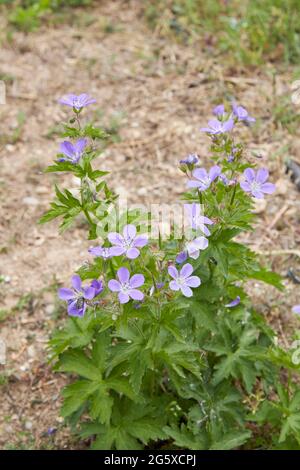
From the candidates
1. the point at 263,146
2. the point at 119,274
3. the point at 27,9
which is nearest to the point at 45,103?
the point at 27,9

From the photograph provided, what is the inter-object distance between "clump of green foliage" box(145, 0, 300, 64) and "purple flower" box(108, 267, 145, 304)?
311 centimetres

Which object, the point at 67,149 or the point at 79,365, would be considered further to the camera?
the point at 79,365

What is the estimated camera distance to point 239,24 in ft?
16.2

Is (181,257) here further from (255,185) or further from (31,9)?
(31,9)

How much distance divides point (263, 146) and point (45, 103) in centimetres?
159

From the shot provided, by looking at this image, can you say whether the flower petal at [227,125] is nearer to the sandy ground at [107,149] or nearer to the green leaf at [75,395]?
the green leaf at [75,395]

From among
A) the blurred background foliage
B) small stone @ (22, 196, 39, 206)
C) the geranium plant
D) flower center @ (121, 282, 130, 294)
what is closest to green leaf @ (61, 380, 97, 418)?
the geranium plant

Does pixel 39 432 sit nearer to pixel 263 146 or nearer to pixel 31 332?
pixel 31 332

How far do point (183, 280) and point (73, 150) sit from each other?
581mm

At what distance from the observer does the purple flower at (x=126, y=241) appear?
209 centimetres

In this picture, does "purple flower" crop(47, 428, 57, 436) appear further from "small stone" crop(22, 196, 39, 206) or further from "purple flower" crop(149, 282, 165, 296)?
"small stone" crop(22, 196, 39, 206)

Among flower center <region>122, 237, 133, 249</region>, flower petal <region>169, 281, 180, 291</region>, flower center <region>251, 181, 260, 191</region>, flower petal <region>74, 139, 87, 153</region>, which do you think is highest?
flower petal <region>74, 139, 87, 153</region>

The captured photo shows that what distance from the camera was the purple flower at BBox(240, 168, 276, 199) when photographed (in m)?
2.27

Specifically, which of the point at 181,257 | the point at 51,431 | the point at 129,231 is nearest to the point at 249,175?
the point at 181,257
